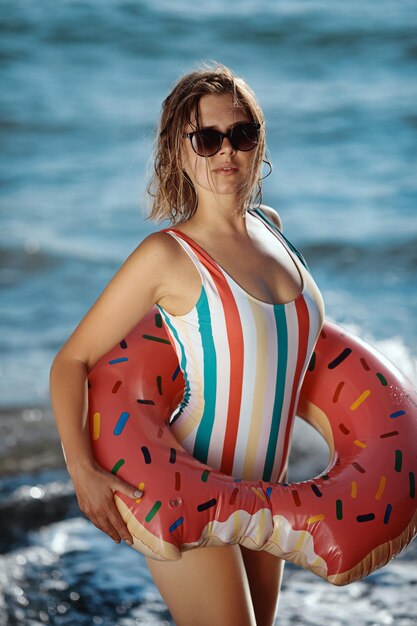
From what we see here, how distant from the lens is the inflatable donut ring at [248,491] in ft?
6.11

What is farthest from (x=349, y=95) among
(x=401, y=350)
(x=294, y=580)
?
(x=294, y=580)

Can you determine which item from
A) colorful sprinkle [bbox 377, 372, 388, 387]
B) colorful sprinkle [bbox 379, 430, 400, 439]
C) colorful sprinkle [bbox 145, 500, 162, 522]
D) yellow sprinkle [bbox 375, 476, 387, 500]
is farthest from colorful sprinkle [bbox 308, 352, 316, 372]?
colorful sprinkle [bbox 145, 500, 162, 522]

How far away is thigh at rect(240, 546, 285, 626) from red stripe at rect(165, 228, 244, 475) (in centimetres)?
33

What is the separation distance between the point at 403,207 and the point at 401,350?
3.14 metres

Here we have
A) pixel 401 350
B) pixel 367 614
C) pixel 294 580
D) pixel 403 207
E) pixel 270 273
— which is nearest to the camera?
pixel 270 273

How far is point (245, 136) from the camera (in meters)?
1.93

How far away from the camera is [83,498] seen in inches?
72.9

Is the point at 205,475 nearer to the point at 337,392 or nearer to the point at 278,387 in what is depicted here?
the point at 278,387

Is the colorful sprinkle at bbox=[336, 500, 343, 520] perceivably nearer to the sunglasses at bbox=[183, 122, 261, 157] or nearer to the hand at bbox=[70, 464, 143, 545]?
the hand at bbox=[70, 464, 143, 545]

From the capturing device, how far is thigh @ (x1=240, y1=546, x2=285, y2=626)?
2.15 m

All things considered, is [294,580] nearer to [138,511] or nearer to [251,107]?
[138,511]

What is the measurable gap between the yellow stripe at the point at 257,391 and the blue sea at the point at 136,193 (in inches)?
21.5

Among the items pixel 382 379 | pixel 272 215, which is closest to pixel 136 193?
pixel 272 215

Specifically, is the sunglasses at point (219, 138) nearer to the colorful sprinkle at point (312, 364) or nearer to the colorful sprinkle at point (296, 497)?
the colorful sprinkle at point (312, 364)
